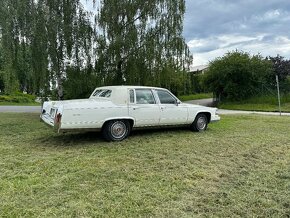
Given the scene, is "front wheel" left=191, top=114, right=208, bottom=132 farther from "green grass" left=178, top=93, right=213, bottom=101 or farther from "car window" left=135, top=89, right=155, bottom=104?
"green grass" left=178, top=93, right=213, bottom=101

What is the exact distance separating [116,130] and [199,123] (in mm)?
2889

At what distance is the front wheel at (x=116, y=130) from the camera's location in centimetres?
713

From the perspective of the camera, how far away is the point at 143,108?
7652 millimetres

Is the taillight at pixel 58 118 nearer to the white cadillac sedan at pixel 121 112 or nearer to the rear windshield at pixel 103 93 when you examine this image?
the white cadillac sedan at pixel 121 112

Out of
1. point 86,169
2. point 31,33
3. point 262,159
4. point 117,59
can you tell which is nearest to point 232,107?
point 117,59

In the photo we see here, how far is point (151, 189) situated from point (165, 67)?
9.85m

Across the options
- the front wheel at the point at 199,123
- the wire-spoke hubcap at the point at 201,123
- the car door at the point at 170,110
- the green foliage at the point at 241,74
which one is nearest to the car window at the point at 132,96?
the car door at the point at 170,110

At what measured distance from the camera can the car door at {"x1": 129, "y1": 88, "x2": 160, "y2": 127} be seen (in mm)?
7531

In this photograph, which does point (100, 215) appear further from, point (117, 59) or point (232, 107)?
point (232, 107)

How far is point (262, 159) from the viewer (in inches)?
228

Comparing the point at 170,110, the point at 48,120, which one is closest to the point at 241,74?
the point at 170,110

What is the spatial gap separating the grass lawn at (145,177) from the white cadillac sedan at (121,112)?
1.48 feet

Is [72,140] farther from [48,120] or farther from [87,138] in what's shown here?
[48,120]

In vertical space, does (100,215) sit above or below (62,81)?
below
